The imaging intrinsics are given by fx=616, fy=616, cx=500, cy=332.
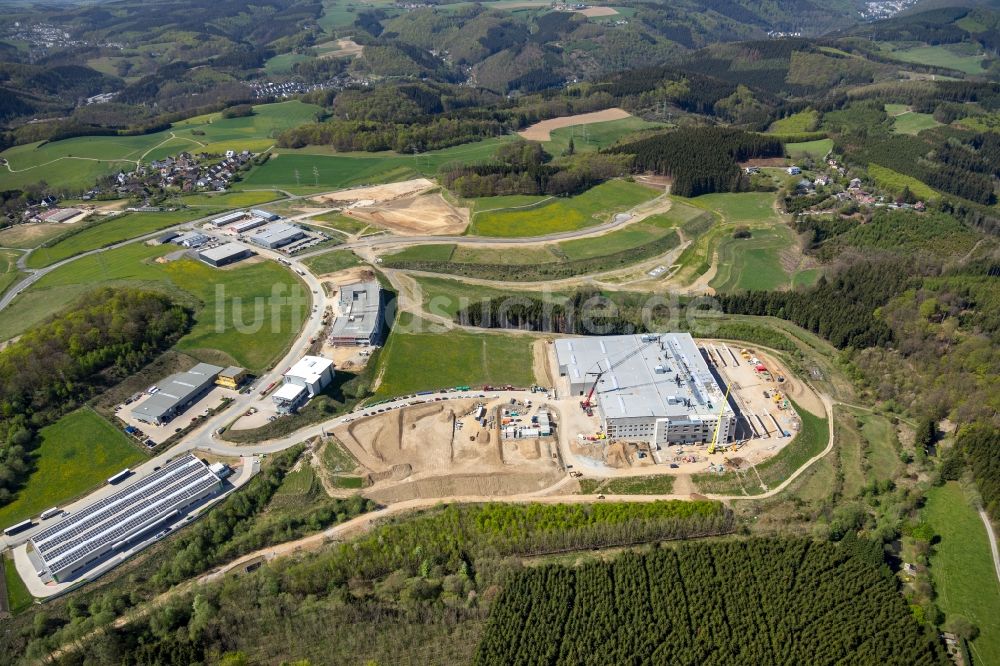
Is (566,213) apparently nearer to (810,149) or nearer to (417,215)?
(417,215)

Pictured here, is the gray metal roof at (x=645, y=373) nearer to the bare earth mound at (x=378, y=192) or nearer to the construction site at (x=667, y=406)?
the construction site at (x=667, y=406)

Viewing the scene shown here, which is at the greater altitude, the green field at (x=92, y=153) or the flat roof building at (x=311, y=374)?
the green field at (x=92, y=153)

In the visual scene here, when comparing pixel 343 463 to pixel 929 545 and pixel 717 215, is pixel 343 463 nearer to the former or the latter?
pixel 929 545

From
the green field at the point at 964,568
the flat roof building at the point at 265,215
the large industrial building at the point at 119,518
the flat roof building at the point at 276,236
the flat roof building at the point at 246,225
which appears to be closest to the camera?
the green field at the point at 964,568

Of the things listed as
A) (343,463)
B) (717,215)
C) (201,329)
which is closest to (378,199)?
(201,329)

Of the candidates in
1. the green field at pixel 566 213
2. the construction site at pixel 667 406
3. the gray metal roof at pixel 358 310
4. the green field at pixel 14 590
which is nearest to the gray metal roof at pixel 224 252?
the gray metal roof at pixel 358 310

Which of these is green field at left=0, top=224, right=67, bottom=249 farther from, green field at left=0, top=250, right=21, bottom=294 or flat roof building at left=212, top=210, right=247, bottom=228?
flat roof building at left=212, top=210, right=247, bottom=228

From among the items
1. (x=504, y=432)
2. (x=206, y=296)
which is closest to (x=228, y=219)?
(x=206, y=296)
